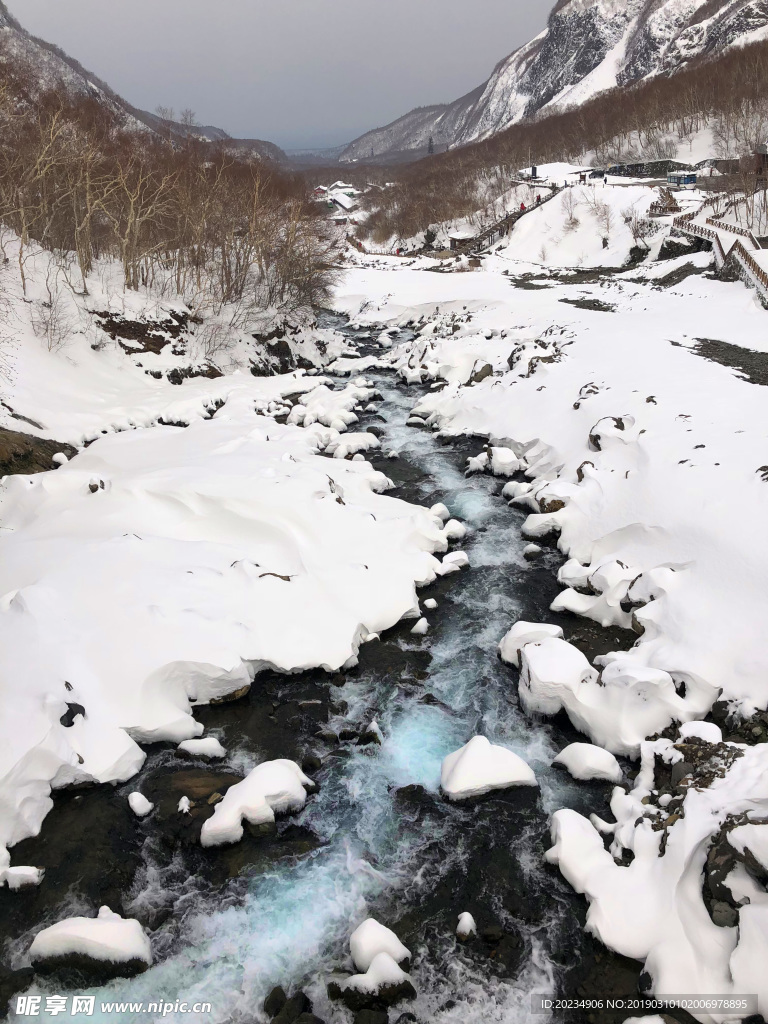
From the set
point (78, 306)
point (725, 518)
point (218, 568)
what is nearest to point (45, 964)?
point (218, 568)

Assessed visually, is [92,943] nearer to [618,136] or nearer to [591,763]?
[591,763]

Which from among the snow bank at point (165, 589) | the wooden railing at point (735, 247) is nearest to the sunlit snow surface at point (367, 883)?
the snow bank at point (165, 589)

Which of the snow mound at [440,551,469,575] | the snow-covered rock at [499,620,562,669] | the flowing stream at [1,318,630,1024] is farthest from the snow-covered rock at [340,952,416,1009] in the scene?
the snow mound at [440,551,469,575]

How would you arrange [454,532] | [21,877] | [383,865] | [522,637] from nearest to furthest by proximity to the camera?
[21,877]
[383,865]
[522,637]
[454,532]

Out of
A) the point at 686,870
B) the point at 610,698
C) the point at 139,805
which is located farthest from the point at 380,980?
the point at 610,698

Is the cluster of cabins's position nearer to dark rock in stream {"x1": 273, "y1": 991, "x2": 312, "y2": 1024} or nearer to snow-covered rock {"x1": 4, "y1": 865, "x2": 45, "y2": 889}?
snow-covered rock {"x1": 4, "y1": 865, "x2": 45, "y2": 889}

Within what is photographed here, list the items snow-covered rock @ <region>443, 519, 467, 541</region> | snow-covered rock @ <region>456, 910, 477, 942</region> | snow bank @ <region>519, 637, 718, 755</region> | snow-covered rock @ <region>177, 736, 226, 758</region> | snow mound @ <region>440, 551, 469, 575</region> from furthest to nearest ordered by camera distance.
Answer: snow-covered rock @ <region>443, 519, 467, 541</region> → snow mound @ <region>440, 551, 469, 575</region> → snow-covered rock @ <region>177, 736, 226, 758</region> → snow bank @ <region>519, 637, 718, 755</region> → snow-covered rock @ <region>456, 910, 477, 942</region>

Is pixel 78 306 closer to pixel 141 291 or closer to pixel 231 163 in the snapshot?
pixel 141 291
